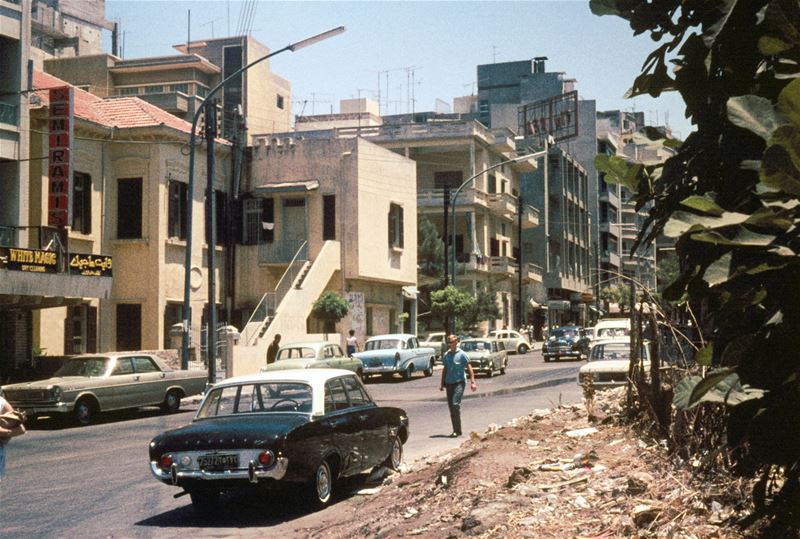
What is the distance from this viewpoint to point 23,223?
28.0 m

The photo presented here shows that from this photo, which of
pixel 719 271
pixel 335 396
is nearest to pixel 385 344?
pixel 335 396

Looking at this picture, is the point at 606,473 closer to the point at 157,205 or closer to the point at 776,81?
the point at 776,81

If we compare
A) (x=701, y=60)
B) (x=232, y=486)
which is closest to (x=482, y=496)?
(x=232, y=486)

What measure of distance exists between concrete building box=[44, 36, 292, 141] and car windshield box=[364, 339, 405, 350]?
22111 millimetres

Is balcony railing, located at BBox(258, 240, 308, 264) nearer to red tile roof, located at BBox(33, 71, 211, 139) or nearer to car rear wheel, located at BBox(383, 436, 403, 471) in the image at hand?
red tile roof, located at BBox(33, 71, 211, 139)

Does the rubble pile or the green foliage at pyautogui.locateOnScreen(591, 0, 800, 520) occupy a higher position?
the green foliage at pyautogui.locateOnScreen(591, 0, 800, 520)

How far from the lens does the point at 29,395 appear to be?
20.0 m

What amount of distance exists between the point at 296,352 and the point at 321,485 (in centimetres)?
1845

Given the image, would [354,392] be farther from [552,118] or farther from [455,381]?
[552,118]

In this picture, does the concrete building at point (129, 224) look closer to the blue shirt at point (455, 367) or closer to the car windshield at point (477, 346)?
the car windshield at point (477, 346)

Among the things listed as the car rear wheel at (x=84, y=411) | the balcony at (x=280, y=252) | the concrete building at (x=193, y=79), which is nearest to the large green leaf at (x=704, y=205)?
the car rear wheel at (x=84, y=411)

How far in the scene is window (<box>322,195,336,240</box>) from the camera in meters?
43.0

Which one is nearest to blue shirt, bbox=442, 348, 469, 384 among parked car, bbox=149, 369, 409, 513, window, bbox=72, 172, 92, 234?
parked car, bbox=149, 369, 409, 513

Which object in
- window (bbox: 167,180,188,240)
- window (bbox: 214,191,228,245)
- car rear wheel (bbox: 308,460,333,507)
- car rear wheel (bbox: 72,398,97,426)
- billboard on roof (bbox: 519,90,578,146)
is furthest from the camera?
billboard on roof (bbox: 519,90,578,146)
